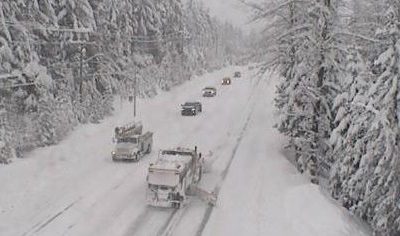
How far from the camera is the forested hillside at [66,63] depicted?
37031 mm

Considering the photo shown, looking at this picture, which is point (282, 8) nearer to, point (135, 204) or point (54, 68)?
point (135, 204)

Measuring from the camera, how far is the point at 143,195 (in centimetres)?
2742

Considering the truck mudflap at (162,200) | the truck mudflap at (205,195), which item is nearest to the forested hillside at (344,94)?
the truck mudflap at (205,195)

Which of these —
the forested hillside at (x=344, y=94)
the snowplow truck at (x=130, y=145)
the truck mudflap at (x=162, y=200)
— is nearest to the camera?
the forested hillside at (x=344, y=94)

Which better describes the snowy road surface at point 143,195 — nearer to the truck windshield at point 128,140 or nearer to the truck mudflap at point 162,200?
the truck mudflap at point 162,200

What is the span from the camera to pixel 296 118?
3183cm

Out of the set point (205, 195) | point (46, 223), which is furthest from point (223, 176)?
point (46, 223)

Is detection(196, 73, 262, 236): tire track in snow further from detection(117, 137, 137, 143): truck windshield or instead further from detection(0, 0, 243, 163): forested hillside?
detection(0, 0, 243, 163): forested hillside

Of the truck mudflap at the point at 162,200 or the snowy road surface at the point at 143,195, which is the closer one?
the snowy road surface at the point at 143,195

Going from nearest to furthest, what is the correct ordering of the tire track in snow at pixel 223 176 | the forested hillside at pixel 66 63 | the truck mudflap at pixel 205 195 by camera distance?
1. the tire track in snow at pixel 223 176
2. the truck mudflap at pixel 205 195
3. the forested hillside at pixel 66 63

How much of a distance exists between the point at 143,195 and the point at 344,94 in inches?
440

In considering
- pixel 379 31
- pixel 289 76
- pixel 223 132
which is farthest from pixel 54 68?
pixel 379 31

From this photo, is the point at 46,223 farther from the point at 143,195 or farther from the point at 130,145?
the point at 130,145

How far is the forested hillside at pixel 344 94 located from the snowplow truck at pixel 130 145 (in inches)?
349
